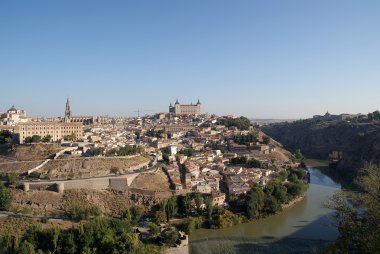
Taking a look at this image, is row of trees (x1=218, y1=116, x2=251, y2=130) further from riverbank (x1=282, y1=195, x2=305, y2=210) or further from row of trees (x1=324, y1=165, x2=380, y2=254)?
row of trees (x1=324, y1=165, x2=380, y2=254)

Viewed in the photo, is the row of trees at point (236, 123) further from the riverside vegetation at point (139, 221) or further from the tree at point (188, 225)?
the tree at point (188, 225)

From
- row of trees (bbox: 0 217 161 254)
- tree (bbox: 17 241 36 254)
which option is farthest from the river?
tree (bbox: 17 241 36 254)

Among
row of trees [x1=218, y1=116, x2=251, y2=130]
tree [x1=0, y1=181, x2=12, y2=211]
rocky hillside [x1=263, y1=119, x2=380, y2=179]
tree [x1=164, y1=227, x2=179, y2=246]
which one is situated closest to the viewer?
tree [x1=164, y1=227, x2=179, y2=246]

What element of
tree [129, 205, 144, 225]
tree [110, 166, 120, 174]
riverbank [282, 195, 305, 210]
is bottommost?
riverbank [282, 195, 305, 210]

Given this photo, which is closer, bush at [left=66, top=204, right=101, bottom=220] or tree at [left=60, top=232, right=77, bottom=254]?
tree at [left=60, top=232, right=77, bottom=254]

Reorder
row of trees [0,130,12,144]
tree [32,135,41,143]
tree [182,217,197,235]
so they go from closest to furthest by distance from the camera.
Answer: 1. tree [182,217,197,235]
2. tree [32,135,41,143]
3. row of trees [0,130,12,144]

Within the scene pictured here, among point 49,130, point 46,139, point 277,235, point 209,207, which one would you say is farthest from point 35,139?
point 277,235

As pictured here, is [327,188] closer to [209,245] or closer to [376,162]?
[376,162]

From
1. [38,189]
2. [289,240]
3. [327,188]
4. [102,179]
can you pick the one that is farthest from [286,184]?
[38,189]

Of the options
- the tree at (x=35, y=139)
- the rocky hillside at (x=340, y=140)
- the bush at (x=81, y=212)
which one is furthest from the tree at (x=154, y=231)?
the rocky hillside at (x=340, y=140)
